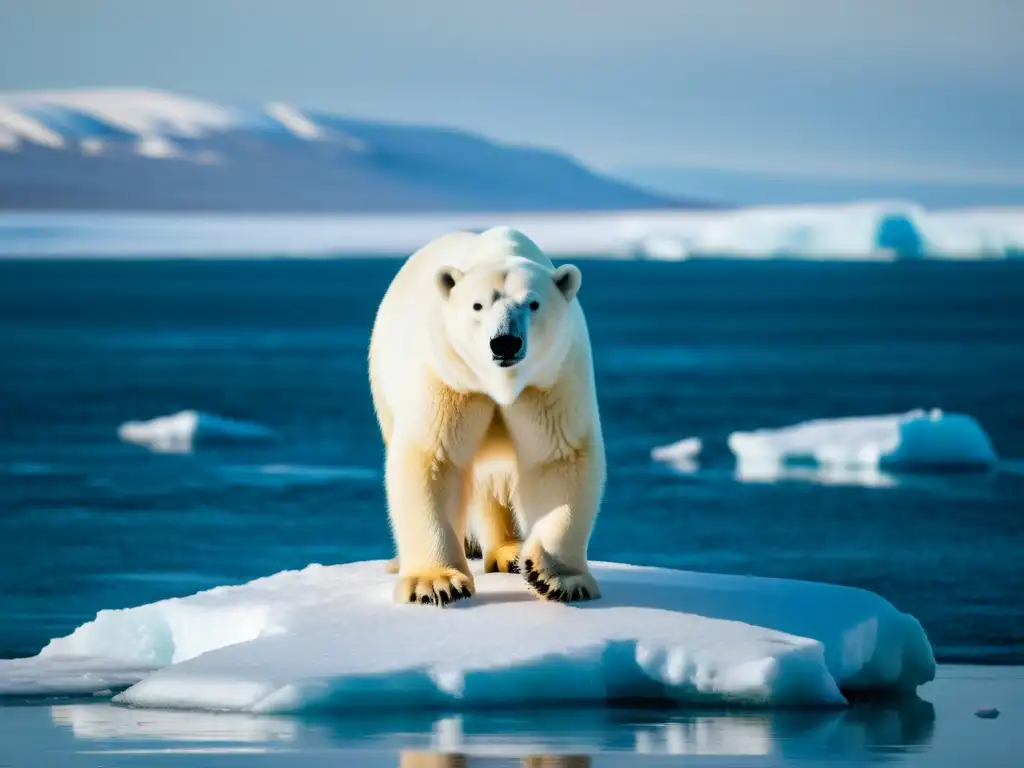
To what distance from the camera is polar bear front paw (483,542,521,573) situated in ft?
25.3

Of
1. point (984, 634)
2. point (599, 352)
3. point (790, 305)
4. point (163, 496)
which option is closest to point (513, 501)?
point (984, 634)

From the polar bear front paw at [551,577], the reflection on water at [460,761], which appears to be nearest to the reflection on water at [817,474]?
the polar bear front paw at [551,577]

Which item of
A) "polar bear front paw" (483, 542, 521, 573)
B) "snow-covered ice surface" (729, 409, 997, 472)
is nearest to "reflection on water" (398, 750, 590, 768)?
"polar bear front paw" (483, 542, 521, 573)

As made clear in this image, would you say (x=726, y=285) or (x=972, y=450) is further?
(x=726, y=285)

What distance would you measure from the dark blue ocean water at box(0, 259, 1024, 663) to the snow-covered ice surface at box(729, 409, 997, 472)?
38 centimetres

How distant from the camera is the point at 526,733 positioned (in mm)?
6344

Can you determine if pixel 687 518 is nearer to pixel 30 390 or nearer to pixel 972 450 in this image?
pixel 972 450

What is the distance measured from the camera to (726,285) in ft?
344

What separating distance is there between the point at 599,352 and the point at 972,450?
27.9 m

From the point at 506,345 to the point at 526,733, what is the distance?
3.84 ft

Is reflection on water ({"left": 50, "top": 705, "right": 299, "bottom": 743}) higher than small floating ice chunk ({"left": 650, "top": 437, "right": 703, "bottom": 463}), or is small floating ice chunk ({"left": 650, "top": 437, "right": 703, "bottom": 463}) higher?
small floating ice chunk ({"left": 650, "top": 437, "right": 703, "bottom": 463})

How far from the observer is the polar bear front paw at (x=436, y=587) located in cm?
702

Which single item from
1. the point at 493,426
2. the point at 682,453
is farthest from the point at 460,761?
the point at 682,453

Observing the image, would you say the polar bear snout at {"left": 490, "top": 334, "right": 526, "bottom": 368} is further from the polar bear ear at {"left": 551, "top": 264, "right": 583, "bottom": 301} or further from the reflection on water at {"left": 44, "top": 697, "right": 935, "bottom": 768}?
the reflection on water at {"left": 44, "top": 697, "right": 935, "bottom": 768}
